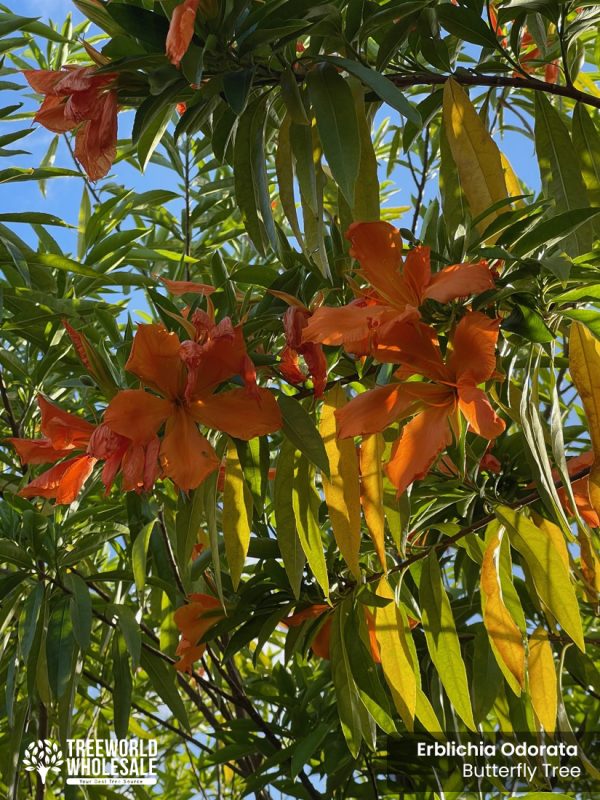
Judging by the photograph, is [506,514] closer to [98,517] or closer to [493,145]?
[493,145]

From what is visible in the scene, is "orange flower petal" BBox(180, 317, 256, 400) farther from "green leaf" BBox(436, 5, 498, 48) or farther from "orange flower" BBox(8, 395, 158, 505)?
"green leaf" BBox(436, 5, 498, 48)

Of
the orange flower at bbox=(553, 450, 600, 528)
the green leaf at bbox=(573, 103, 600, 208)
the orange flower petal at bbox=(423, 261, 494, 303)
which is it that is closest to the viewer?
the orange flower petal at bbox=(423, 261, 494, 303)

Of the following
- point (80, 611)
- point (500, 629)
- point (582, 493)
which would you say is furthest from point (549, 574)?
point (80, 611)

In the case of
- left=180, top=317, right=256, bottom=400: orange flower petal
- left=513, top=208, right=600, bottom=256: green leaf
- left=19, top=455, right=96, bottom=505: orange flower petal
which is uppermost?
left=513, top=208, right=600, bottom=256: green leaf

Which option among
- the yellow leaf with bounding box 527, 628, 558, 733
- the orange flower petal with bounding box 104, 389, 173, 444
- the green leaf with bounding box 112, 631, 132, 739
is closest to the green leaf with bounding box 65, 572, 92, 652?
the green leaf with bounding box 112, 631, 132, 739

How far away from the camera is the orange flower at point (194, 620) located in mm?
1266

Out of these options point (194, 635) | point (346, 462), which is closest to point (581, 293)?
point (346, 462)

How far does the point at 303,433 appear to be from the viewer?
0.85 m

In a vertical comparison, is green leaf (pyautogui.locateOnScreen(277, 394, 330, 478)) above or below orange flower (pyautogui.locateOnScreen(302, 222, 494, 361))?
below

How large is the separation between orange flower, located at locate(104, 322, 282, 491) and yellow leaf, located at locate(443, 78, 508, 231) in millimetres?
280

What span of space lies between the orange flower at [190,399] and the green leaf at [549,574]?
357 millimetres

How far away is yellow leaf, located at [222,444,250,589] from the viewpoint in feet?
3.21

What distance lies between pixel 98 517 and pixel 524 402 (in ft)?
2.81

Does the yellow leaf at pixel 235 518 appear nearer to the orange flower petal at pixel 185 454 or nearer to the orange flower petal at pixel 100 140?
the orange flower petal at pixel 185 454
